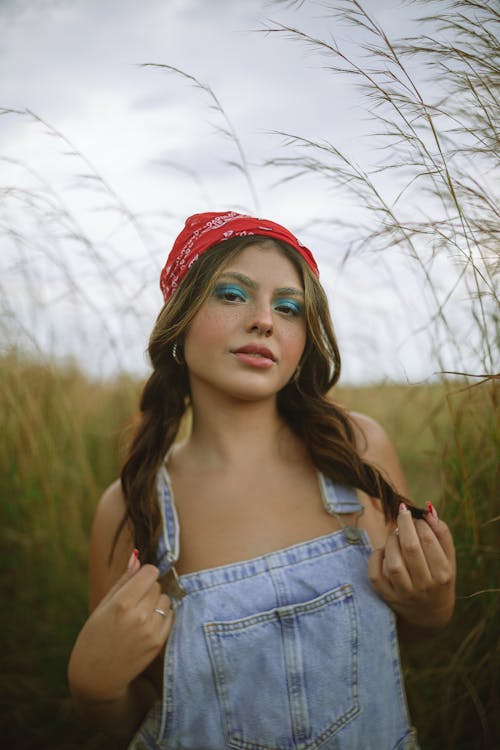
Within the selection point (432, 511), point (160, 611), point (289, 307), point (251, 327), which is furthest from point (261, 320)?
point (160, 611)

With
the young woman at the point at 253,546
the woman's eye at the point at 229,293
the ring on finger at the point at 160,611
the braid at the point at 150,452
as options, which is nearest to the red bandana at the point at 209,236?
the young woman at the point at 253,546

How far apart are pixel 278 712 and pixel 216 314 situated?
1075mm

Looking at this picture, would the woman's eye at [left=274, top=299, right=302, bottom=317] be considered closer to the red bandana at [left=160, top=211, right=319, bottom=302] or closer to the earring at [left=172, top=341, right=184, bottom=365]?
the red bandana at [left=160, top=211, right=319, bottom=302]

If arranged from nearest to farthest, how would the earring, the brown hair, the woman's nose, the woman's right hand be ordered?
the woman's right hand → the woman's nose → the brown hair → the earring

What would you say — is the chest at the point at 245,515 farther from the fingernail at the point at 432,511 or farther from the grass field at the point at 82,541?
the grass field at the point at 82,541

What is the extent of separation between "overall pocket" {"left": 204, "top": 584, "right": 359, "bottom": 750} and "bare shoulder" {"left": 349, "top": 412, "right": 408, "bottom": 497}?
1.67ft

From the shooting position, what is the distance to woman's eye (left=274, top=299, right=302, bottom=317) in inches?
67.2

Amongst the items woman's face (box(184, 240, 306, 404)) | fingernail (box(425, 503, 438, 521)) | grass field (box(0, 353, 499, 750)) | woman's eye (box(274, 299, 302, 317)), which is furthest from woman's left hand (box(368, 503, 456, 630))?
woman's eye (box(274, 299, 302, 317))

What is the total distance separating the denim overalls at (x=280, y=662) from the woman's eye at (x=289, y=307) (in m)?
0.67

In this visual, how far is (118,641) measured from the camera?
146cm

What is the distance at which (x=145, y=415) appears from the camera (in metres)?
2.03

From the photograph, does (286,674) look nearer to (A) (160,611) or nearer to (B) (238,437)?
(A) (160,611)

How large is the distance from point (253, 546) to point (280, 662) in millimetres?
302

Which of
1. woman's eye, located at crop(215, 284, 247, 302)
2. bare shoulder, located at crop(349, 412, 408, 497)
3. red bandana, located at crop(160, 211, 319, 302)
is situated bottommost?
bare shoulder, located at crop(349, 412, 408, 497)
